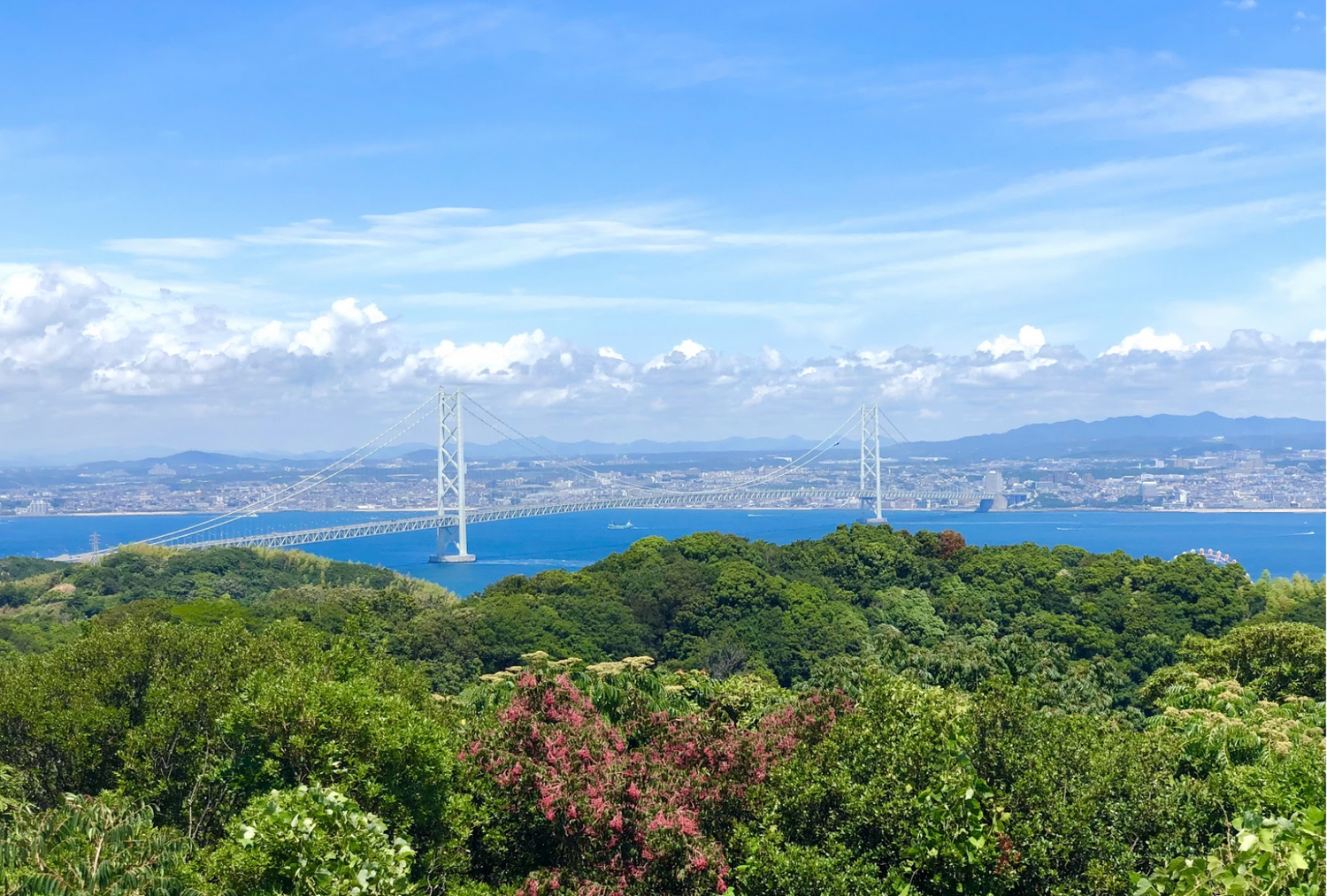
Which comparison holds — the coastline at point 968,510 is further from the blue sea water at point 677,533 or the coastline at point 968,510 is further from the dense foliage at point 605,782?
the dense foliage at point 605,782

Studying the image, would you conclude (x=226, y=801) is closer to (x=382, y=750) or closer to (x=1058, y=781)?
(x=382, y=750)

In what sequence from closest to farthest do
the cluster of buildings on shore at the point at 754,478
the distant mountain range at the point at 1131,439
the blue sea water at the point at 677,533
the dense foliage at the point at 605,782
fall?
1. the dense foliage at the point at 605,782
2. the blue sea water at the point at 677,533
3. the cluster of buildings on shore at the point at 754,478
4. the distant mountain range at the point at 1131,439

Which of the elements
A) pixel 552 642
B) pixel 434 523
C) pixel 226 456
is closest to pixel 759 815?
pixel 552 642

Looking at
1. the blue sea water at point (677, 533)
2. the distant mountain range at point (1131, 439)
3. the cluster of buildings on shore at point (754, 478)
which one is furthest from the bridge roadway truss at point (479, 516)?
the distant mountain range at point (1131, 439)

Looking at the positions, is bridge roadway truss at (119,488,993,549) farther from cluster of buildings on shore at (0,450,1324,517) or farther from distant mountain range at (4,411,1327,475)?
distant mountain range at (4,411,1327,475)

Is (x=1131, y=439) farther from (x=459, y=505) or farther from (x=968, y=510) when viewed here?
(x=459, y=505)

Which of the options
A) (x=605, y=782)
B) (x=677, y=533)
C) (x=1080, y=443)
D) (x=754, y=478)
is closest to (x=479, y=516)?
(x=677, y=533)
